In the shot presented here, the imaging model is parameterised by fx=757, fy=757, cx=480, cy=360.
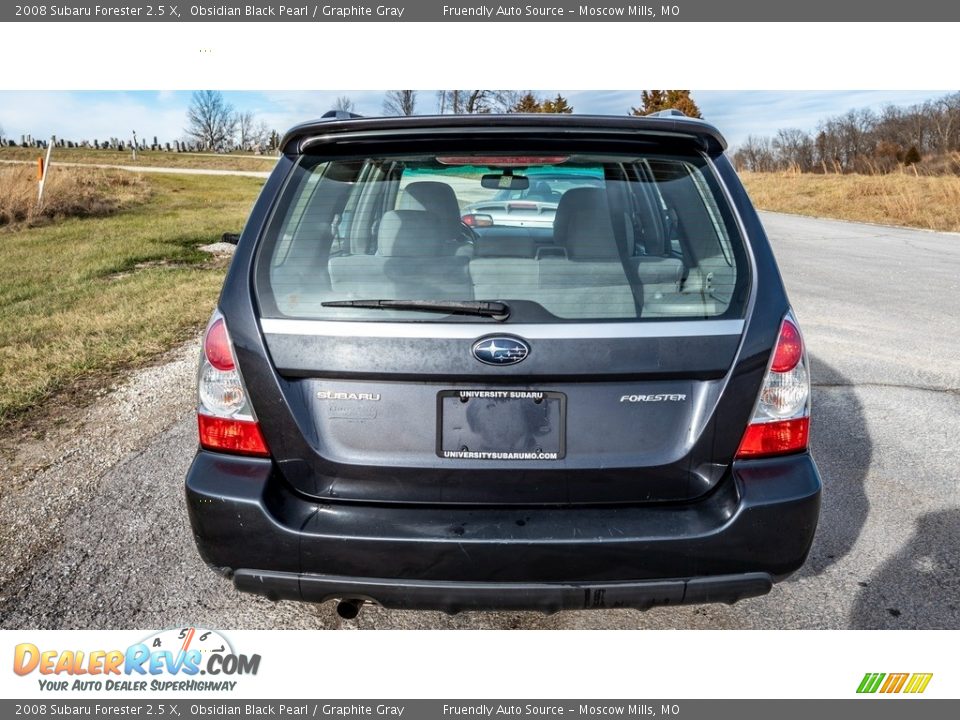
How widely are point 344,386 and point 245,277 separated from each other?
45 cm

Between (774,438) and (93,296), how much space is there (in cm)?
822

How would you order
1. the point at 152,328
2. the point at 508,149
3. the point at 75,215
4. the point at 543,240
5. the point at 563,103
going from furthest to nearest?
the point at 563,103 < the point at 75,215 < the point at 152,328 < the point at 543,240 < the point at 508,149

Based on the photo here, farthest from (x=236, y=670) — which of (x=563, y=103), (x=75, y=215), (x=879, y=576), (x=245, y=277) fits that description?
(x=563, y=103)

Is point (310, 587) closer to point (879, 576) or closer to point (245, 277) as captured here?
point (245, 277)

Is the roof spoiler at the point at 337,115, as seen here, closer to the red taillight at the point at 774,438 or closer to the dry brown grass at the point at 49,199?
the red taillight at the point at 774,438

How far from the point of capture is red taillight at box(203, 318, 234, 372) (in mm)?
2215

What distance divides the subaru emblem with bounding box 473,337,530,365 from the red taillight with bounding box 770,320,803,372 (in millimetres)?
732

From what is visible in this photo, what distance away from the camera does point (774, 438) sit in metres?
2.21

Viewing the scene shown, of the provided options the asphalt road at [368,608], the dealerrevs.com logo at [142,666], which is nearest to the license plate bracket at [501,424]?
the asphalt road at [368,608]

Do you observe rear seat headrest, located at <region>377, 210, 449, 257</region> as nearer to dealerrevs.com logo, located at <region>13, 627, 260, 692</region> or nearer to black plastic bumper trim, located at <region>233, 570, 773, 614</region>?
black plastic bumper trim, located at <region>233, 570, 773, 614</region>

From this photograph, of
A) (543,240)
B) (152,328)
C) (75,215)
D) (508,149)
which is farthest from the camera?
(75,215)

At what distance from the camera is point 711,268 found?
227 cm

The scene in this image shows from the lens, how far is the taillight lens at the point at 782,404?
2.18 meters

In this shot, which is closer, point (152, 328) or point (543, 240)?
point (543, 240)
